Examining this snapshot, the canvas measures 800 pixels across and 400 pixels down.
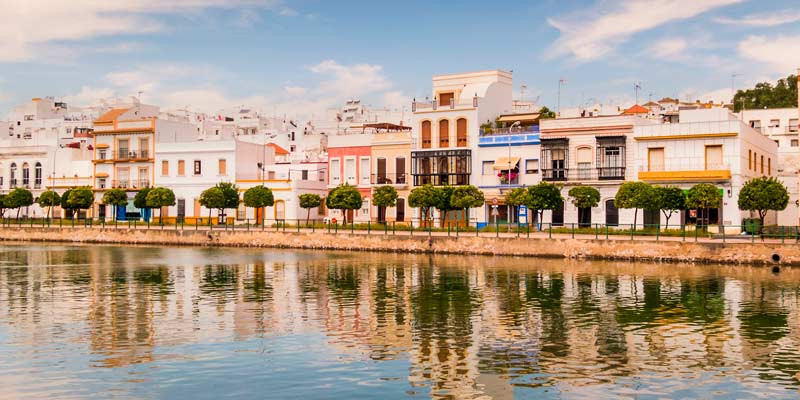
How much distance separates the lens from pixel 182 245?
64.4 metres

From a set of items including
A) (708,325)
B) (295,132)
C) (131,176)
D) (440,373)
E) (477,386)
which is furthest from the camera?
(295,132)

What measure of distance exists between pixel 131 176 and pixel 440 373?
235 ft

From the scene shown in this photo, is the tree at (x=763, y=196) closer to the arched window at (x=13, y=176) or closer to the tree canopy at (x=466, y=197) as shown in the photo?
the tree canopy at (x=466, y=197)

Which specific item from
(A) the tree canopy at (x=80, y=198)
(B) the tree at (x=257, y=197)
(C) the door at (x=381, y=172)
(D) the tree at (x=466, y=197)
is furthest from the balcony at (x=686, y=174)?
(A) the tree canopy at (x=80, y=198)

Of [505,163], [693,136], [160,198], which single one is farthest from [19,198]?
[693,136]

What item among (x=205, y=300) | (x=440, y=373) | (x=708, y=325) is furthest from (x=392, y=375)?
(x=205, y=300)

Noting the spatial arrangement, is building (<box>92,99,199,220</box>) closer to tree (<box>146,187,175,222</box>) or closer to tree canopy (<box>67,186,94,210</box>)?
tree canopy (<box>67,186,94,210</box>)

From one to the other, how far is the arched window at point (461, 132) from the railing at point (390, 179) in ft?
18.4

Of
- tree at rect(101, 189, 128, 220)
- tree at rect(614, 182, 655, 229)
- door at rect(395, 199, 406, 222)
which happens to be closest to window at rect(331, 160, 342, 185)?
door at rect(395, 199, 406, 222)

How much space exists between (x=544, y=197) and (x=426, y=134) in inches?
663

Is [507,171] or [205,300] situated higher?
[507,171]

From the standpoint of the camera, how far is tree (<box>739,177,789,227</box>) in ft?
160

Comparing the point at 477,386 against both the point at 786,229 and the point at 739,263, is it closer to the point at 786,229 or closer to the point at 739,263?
the point at 739,263

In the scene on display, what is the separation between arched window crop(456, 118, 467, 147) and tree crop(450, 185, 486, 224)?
283 inches
